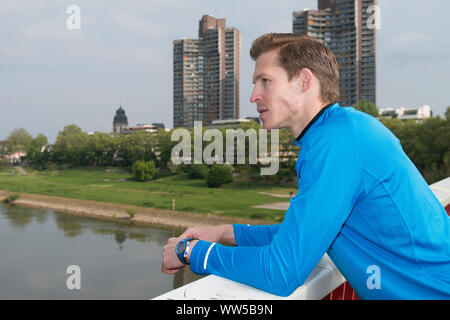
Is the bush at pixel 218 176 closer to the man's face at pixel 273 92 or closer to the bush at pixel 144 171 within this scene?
the bush at pixel 144 171

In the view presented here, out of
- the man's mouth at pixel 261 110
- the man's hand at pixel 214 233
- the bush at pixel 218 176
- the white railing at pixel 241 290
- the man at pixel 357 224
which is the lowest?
the bush at pixel 218 176

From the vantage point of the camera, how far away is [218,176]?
27016mm

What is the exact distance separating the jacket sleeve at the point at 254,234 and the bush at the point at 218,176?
25.8 meters

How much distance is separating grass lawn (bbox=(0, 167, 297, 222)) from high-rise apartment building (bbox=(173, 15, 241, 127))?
773 inches

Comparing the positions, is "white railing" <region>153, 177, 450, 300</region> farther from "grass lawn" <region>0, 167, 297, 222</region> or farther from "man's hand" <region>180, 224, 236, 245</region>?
"grass lawn" <region>0, 167, 297, 222</region>

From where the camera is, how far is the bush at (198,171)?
1170 inches

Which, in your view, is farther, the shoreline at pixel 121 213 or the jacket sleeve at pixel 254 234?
the shoreline at pixel 121 213

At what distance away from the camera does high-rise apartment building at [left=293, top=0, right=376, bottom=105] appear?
40.7 m

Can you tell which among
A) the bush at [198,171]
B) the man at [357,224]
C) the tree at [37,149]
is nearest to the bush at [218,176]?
the bush at [198,171]

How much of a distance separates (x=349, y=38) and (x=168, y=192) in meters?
27.2

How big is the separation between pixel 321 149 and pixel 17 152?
6057 centimetres

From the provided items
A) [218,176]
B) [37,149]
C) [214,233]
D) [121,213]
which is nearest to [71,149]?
[37,149]

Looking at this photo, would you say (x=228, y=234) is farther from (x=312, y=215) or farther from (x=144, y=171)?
(x=144, y=171)
